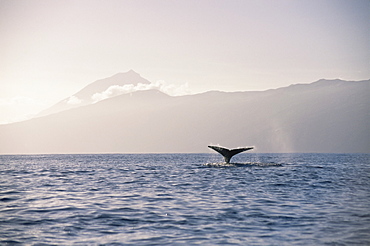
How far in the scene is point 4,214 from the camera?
16516 millimetres

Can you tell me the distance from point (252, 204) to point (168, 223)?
5713 mm

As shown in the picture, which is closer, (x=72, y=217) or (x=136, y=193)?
(x=72, y=217)

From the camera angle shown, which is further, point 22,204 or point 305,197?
point 305,197

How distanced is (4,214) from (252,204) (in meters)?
11.3

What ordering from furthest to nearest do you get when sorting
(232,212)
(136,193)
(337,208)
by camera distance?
(136,193)
(337,208)
(232,212)

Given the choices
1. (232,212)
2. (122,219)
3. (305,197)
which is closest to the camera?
(122,219)

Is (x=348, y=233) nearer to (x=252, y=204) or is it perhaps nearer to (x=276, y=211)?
(x=276, y=211)

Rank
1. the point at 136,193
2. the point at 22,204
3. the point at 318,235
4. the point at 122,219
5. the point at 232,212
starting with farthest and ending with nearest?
the point at 136,193, the point at 22,204, the point at 232,212, the point at 122,219, the point at 318,235

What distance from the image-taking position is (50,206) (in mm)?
18250

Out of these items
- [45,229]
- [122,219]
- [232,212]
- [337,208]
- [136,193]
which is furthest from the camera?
[136,193]

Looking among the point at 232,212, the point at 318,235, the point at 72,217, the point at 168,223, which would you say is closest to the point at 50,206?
the point at 72,217

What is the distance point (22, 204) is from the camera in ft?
62.8

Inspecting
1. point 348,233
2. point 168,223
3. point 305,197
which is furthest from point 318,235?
point 305,197

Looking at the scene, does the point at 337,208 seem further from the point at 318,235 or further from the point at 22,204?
the point at 22,204
